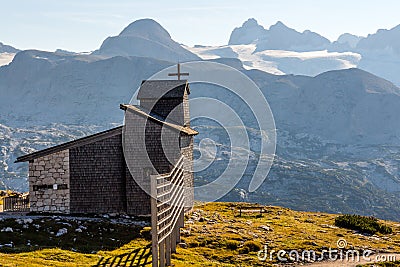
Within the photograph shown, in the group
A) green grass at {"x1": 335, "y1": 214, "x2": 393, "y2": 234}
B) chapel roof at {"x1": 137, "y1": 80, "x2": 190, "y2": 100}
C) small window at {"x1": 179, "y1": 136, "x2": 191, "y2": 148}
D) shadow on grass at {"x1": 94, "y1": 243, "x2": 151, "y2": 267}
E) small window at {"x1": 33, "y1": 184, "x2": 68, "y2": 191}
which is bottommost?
green grass at {"x1": 335, "y1": 214, "x2": 393, "y2": 234}

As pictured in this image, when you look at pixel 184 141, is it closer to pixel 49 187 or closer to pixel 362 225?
pixel 49 187

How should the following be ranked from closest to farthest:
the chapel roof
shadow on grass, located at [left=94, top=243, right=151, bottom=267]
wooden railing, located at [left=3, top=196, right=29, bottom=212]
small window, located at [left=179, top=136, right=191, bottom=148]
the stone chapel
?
shadow on grass, located at [left=94, top=243, right=151, bottom=267]
the stone chapel
small window, located at [left=179, top=136, right=191, bottom=148]
wooden railing, located at [left=3, top=196, right=29, bottom=212]
the chapel roof

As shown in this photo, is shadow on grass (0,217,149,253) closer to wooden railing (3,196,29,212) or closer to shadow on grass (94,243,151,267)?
shadow on grass (94,243,151,267)

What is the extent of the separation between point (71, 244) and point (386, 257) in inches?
908

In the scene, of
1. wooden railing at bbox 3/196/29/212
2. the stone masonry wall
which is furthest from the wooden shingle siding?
wooden railing at bbox 3/196/29/212

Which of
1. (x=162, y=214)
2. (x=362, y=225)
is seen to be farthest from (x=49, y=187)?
(x=362, y=225)

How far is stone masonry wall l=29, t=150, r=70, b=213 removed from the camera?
47.8 metres

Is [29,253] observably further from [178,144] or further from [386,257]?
[386,257]

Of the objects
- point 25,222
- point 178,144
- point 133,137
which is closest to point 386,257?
point 178,144

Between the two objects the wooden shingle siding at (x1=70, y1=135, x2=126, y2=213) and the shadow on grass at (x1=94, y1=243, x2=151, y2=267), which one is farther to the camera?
the wooden shingle siding at (x1=70, y1=135, x2=126, y2=213)

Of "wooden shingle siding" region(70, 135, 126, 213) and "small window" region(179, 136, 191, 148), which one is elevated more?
"small window" region(179, 136, 191, 148)

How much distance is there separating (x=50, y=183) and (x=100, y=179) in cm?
458

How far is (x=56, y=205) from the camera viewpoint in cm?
4809

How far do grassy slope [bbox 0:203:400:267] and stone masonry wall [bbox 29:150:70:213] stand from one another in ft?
39.3
